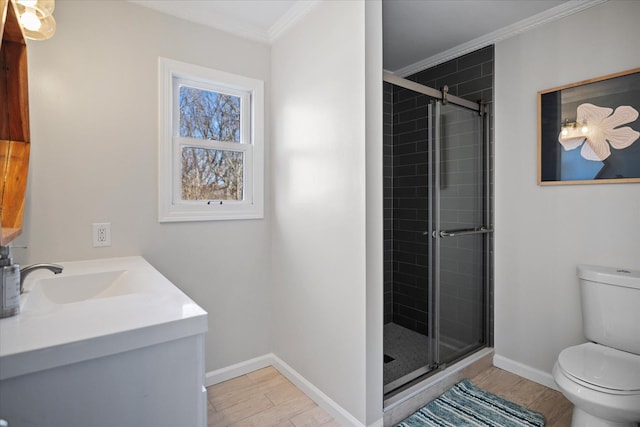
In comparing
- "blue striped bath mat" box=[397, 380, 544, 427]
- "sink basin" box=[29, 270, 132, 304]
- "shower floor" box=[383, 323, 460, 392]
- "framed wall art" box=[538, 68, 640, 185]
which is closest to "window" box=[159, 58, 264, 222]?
"sink basin" box=[29, 270, 132, 304]

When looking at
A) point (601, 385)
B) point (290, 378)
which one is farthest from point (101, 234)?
point (601, 385)

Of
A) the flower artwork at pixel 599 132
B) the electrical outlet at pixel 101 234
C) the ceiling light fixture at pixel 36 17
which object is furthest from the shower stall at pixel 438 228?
the electrical outlet at pixel 101 234

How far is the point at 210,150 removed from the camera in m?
2.24

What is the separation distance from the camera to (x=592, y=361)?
1.62 meters

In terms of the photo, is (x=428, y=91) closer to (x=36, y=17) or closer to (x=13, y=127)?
(x=36, y=17)

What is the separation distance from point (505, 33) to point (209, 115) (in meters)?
2.13

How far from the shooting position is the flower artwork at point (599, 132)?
6.00ft

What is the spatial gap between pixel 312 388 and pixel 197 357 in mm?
1278

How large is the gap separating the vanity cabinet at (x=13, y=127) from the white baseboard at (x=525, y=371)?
2.86 m

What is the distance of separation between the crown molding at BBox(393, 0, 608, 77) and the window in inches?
57.8

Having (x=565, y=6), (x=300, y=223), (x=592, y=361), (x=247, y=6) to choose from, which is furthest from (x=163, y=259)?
(x=565, y=6)

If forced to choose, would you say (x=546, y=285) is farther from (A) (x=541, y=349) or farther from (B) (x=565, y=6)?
(B) (x=565, y=6)

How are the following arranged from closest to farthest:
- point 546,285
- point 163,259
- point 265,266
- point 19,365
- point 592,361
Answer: point 19,365
point 592,361
point 163,259
point 546,285
point 265,266

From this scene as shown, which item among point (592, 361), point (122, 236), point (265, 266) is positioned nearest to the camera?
point (592, 361)
